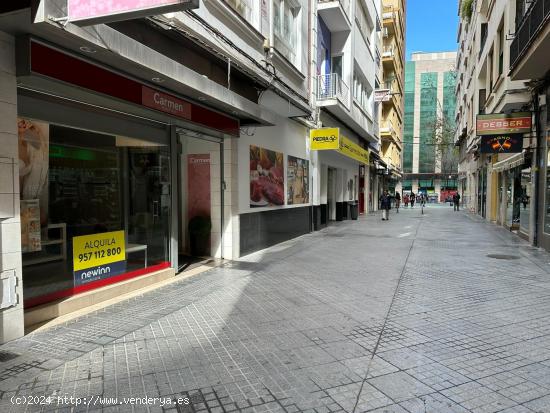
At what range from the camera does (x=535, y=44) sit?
941 cm

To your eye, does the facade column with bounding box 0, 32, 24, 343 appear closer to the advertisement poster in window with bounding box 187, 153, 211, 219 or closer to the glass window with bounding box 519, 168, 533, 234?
the advertisement poster in window with bounding box 187, 153, 211, 219

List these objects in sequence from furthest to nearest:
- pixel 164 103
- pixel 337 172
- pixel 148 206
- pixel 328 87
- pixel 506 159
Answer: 1. pixel 337 172
2. pixel 506 159
3. pixel 328 87
4. pixel 148 206
5. pixel 164 103

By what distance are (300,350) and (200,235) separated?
594 cm

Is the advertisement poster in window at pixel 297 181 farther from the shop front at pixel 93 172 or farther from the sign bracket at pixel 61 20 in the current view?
the sign bracket at pixel 61 20

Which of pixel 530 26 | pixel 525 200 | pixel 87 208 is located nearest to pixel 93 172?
pixel 87 208

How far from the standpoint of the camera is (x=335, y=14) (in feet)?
50.5

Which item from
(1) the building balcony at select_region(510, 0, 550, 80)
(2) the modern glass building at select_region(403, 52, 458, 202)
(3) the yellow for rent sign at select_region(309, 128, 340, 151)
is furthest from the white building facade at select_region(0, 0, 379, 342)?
(2) the modern glass building at select_region(403, 52, 458, 202)

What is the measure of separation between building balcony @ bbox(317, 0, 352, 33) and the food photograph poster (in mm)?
6500

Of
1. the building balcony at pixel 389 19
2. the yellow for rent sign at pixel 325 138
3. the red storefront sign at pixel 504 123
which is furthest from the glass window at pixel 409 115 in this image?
the yellow for rent sign at pixel 325 138

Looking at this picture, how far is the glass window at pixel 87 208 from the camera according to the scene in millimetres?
5219

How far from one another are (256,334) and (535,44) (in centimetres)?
956

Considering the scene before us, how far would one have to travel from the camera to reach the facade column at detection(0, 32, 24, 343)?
4297mm

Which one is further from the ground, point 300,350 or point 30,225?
point 30,225

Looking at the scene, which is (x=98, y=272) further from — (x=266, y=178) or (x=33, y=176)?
(x=266, y=178)
